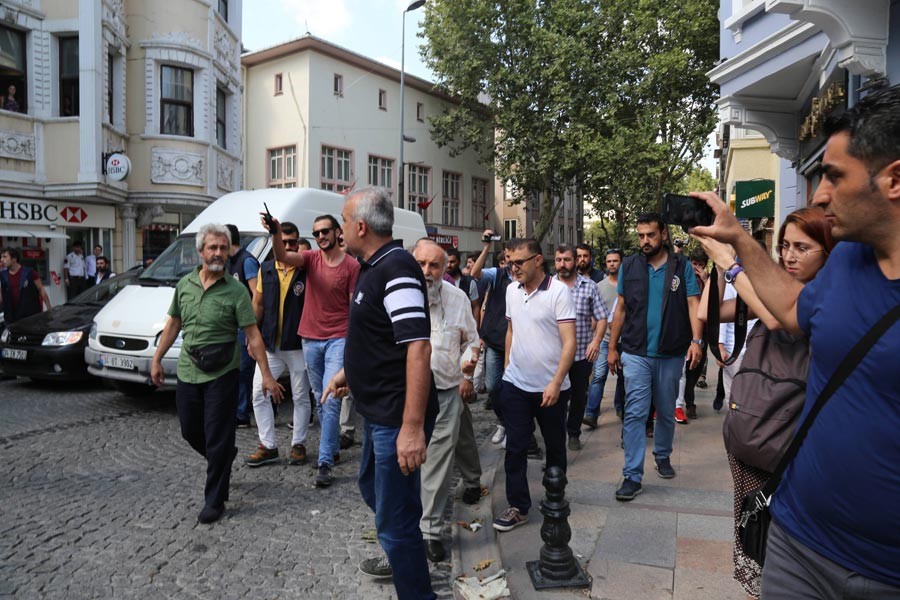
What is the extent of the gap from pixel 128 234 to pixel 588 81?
17.2m

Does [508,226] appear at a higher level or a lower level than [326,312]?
higher

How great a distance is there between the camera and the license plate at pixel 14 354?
822cm

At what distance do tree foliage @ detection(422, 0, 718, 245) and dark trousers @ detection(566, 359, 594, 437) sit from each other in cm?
1936

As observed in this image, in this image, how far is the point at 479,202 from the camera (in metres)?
38.2

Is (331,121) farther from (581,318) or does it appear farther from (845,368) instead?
(845,368)

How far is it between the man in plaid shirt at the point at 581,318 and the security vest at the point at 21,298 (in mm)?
8024

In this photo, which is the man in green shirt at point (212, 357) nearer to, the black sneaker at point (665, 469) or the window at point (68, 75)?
the black sneaker at point (665, 469)

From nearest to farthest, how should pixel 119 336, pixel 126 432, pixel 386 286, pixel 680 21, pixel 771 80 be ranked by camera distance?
pixel 386 286
pixel 126 432
pixel 119 336
pixel 771 80
pixel 680 21

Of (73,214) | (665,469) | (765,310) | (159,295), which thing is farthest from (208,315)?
(73,214)

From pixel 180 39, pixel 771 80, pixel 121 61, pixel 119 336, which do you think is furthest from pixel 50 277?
pixel 771 80

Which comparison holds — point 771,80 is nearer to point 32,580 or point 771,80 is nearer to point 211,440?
point 211,440

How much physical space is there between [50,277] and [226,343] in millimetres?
13563

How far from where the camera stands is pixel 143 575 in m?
3.58

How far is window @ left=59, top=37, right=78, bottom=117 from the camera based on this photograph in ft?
51.3
